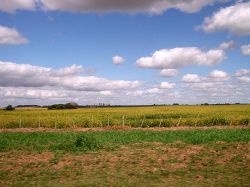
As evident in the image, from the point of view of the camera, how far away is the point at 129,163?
17062 mm

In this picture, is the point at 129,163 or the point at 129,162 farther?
the point at 129,162

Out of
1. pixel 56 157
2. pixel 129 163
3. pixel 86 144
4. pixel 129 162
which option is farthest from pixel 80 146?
pixel 129 163

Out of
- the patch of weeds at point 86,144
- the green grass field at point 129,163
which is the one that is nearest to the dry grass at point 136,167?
the green grass field at point 129,163

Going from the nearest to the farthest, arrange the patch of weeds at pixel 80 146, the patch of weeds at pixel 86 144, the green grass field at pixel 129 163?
the green grass field at pixel 129 163 → the patch of weeds at pixel 80 146 → the patch of weeds at pixel 86 144

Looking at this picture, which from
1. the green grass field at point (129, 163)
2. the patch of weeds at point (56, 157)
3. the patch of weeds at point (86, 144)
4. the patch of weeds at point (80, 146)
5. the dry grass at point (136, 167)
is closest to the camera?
the dry grass at point (136, 167)

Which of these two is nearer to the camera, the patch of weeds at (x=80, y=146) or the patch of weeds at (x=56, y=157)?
the patch of weeds at (x=56, y=157)

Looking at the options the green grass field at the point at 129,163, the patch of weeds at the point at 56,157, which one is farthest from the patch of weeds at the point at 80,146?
the patch of weeds at the point at 56,157

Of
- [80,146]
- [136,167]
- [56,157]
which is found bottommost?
[136,167]

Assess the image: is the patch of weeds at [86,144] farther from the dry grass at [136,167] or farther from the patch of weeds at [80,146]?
the dry grass at [136,167]

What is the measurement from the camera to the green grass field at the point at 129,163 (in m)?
13.7

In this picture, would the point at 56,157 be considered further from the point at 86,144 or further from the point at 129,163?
the point at 129,163

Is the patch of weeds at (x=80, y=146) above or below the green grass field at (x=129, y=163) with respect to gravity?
above

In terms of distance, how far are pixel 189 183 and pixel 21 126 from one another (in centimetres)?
3513

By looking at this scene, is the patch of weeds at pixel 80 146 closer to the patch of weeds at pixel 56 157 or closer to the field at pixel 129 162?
the field at pixel 129 162
